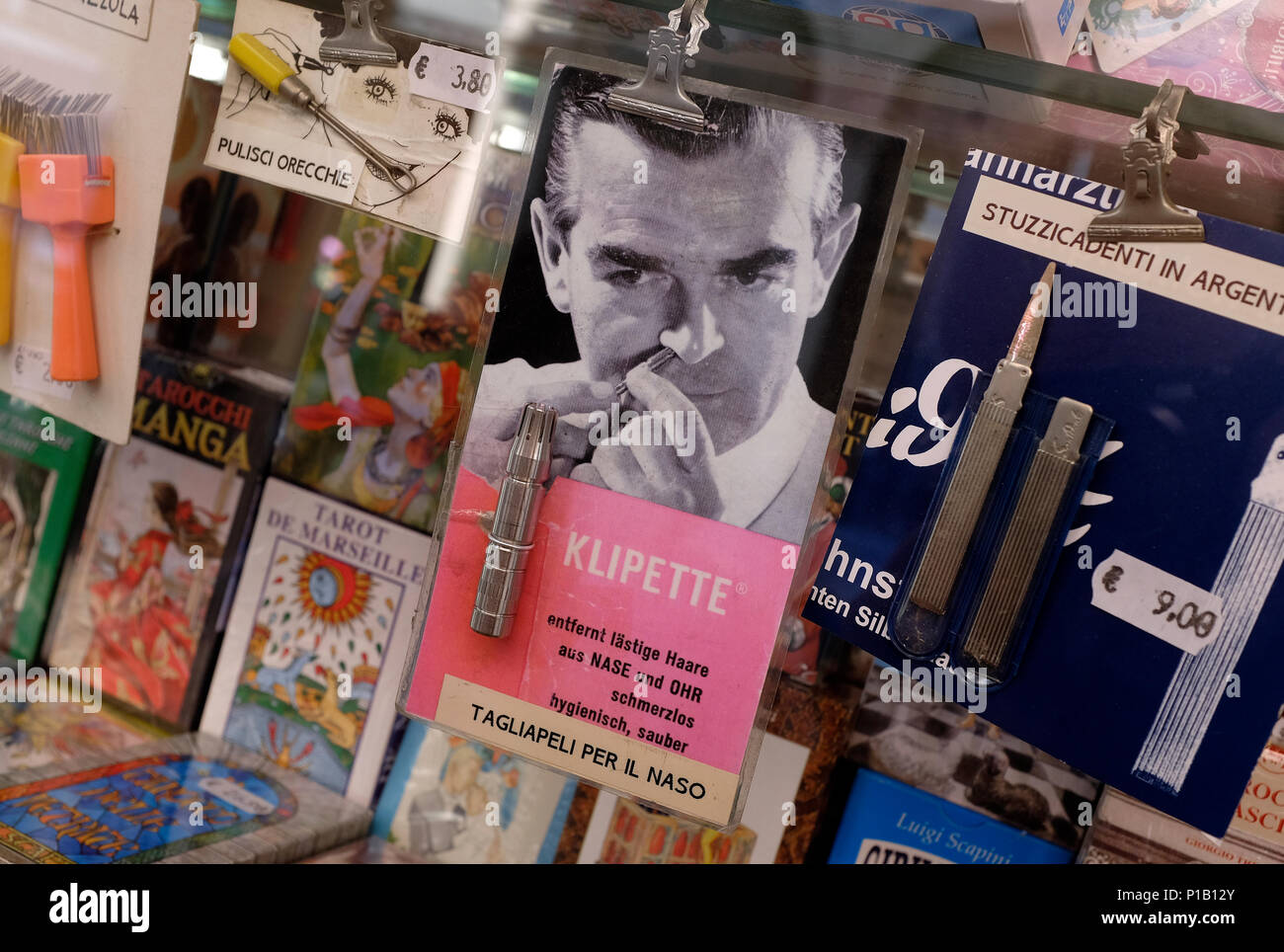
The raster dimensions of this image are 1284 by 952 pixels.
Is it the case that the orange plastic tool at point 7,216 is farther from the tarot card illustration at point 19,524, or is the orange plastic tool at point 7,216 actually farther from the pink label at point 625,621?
the pink label at point 625,621

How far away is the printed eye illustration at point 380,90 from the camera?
78cm

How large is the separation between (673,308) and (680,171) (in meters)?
0.09

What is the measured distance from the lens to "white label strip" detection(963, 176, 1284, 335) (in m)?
0.57

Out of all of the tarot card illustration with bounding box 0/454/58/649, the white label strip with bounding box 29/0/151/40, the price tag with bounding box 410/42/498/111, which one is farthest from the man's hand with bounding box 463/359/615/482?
the tarot card illustration with bounding box 0/454/58/649

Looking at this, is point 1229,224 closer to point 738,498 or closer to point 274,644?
point 738,498

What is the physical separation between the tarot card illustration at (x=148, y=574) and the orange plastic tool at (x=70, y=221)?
270 mm

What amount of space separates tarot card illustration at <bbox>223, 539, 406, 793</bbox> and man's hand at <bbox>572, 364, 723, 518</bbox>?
1.40 ft

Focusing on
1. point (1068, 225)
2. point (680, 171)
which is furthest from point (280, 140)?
point (1068, 225)

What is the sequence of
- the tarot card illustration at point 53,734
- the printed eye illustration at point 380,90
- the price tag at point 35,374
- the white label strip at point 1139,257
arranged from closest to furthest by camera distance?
the white label strip at point 1139,257, the printed eye illustration at point 380,90, the price tag at point 35,374, the tarot card illustration at point 53,734

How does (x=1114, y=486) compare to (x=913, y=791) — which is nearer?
(x=1114, y=486)

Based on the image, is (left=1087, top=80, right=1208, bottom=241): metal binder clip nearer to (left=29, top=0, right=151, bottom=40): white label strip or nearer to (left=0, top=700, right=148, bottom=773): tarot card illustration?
(left=29, top=0, right=151, bottom=40): white label strip

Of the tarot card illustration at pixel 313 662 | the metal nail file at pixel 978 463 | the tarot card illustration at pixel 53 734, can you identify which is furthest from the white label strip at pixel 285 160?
the tarot card illustration at pixel 53 734

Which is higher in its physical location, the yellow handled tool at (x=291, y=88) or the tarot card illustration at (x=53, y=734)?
the yellow handled tool at (x=291, y=88)

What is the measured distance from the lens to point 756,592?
2.19 ft
